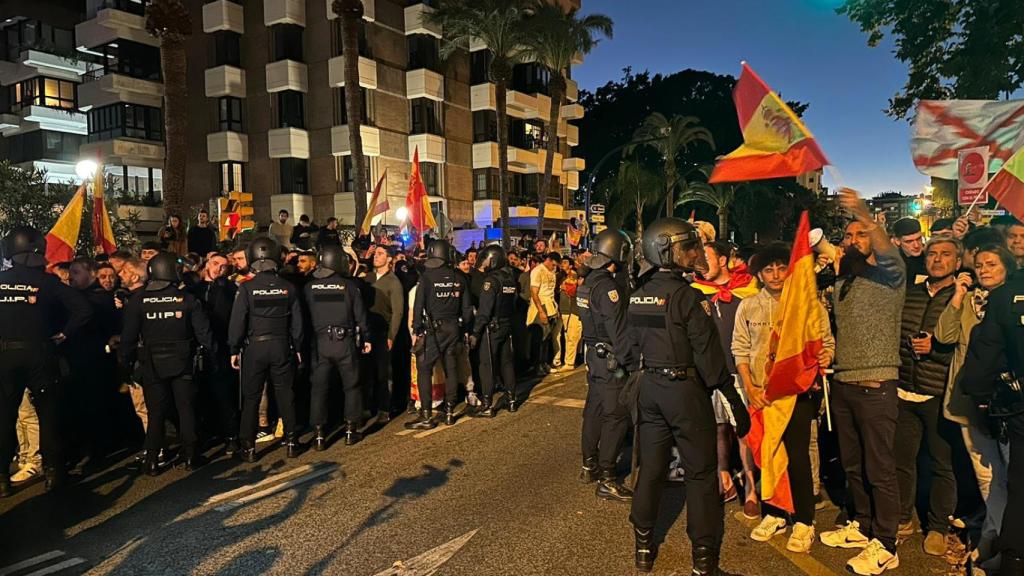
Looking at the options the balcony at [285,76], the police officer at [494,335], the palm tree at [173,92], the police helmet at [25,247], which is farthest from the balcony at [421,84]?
the police helmet at [25,247]

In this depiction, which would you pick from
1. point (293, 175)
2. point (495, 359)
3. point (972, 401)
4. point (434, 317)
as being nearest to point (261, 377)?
point (434, 317)

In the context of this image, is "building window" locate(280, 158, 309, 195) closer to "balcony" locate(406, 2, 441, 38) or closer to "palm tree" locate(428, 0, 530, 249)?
"balcony" locate(406, 2, 441, 38)

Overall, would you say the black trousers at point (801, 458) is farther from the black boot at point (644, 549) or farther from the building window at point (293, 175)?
the building window at point (293, 175)

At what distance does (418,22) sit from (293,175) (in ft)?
35.5

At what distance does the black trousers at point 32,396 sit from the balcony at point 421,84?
3297cm

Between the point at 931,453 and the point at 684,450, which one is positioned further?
the point at 931,453

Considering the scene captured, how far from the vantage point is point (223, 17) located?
1391 inches

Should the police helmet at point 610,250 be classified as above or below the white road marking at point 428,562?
above

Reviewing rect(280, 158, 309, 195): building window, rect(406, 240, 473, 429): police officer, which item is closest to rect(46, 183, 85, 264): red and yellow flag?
rect(406, 240, 473, 429): police officer

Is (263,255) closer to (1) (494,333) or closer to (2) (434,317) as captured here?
(2) (434,317)

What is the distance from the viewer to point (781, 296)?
464cm

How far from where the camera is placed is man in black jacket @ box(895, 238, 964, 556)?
450 centimetres

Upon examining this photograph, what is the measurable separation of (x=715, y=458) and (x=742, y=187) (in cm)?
4393

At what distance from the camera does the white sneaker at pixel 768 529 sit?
189 inches
